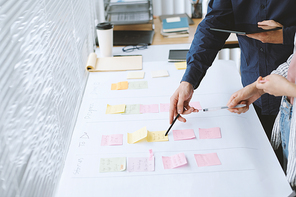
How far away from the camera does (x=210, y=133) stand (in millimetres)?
1054

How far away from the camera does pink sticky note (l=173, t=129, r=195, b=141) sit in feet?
3.42

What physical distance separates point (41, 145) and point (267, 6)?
40.2 inches

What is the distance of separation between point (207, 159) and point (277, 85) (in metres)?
0.32

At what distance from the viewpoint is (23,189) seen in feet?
2.46

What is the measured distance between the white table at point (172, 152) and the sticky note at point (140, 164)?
0.06 feet

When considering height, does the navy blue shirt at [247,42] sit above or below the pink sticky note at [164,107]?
above

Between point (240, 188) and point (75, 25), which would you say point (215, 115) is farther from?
point (75, 25)

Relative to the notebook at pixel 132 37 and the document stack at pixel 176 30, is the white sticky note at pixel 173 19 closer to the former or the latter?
the document stack at pixel 176 30

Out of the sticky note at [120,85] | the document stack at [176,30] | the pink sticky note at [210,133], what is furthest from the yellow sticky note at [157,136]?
the document stack at [176,30]

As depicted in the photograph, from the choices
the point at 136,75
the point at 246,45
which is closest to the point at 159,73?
the point at 136,75

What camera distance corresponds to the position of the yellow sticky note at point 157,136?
1038 mm

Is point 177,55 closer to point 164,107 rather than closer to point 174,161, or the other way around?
point 164,107

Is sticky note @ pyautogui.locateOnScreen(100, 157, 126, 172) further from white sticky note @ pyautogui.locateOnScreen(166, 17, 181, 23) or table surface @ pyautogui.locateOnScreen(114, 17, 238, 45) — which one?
white sticky note @ pyautogui.locateOnScreen(166, 17, 181, 23)

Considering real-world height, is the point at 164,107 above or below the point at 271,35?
below
